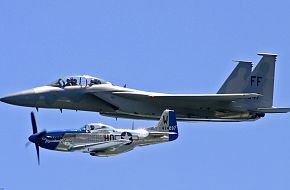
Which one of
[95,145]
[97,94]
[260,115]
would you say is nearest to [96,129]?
[95,145]

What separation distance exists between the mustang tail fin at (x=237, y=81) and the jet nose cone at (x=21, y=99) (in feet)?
34.3

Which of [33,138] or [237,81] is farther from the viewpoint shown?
[237,81]

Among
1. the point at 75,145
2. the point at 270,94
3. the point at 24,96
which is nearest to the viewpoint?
the point at 75,145

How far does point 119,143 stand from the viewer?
216 ft

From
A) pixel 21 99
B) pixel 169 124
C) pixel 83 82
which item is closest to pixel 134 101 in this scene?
pixel 83 82

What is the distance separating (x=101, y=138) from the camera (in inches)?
2606

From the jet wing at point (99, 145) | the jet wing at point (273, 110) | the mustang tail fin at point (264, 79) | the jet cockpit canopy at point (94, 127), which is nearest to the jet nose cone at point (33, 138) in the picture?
the jet wing at point (99, 145)

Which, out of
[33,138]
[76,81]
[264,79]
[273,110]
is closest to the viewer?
[33,138]

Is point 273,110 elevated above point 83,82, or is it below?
below

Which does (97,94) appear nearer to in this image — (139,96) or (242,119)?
(139,96)

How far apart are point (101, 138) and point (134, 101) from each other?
7135 mm

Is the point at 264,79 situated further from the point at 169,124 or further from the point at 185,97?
the point at 169,124

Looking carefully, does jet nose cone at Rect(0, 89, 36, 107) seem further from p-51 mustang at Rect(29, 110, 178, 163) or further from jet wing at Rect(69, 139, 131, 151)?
jet wing at Rect(69, 139, 131, 151)

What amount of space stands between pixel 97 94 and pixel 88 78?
3.08 ft
